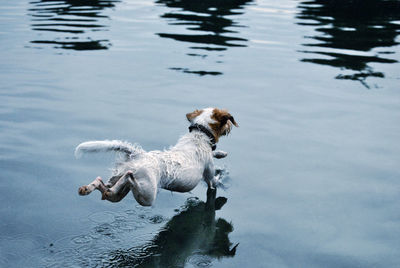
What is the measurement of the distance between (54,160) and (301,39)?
940 cm

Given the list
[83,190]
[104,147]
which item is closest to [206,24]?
[104,147]

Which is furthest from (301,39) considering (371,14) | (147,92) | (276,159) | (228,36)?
(276,159)

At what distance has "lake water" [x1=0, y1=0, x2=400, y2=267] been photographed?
17.4ft

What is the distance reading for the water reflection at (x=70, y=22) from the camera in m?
14.0

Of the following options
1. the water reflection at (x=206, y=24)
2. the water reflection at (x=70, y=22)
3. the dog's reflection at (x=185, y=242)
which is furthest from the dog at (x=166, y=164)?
the water reflection at (x=70, y=22)

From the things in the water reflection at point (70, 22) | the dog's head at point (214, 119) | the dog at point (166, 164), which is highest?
the dog's head at point (214, 119)

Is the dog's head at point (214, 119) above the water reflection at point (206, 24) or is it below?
above

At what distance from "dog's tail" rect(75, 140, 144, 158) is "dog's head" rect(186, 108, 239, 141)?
46.6 inches

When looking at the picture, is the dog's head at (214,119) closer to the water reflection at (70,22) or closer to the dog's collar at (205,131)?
the dog's collar at (205,131)

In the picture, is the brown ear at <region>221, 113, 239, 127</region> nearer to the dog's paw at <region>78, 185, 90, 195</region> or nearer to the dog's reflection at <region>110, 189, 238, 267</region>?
the dog's reflection at <region>110, 189, 238, 267</region>

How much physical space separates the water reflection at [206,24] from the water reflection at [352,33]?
7.26ft

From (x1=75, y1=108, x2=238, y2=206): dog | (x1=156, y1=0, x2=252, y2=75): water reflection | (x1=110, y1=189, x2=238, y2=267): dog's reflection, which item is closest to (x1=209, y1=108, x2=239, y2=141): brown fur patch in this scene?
(x1=75, y1=108, x2=238, y2=206): dog

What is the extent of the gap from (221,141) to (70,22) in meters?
10.2

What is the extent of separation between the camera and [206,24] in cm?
1655
